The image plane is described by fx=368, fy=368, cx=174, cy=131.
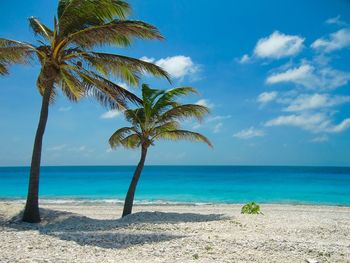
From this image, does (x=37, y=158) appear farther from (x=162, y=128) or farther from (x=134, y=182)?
(x=162, y=128)

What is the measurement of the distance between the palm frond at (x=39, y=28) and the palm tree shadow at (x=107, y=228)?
20.2ft

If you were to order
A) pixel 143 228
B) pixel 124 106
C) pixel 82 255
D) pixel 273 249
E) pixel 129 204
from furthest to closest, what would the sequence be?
pixel 129 204
pixel 124 106
pixel 143 228
pixel 273 249
pixel 82 255

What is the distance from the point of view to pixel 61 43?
38.8ft

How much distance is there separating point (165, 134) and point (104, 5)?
5446mm

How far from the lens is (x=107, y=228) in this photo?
10172 mm

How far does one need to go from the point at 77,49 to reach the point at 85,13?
125 cm

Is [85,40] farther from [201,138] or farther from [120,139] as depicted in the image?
[201,138]

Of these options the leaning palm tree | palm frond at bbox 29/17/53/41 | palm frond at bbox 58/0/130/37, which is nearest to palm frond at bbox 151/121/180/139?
the leaning palm tree

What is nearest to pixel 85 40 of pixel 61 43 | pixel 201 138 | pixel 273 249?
pixel 61 43

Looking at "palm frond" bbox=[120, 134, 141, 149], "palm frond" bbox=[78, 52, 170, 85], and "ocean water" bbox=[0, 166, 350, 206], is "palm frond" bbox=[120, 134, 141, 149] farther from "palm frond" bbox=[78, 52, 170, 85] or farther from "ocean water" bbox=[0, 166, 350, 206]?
"ocean water" bbox=[0, 166, 350, 206]

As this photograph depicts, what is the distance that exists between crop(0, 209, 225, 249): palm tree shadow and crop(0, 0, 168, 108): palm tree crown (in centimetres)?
415

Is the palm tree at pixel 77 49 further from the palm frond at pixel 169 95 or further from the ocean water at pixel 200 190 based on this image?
the ocean water at pixel 200 190

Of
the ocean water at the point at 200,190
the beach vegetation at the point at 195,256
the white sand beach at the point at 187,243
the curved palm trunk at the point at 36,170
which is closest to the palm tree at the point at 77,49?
the curved palm trunk at the point at 36,170

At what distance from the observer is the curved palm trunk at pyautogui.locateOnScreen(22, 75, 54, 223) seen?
11.7m
